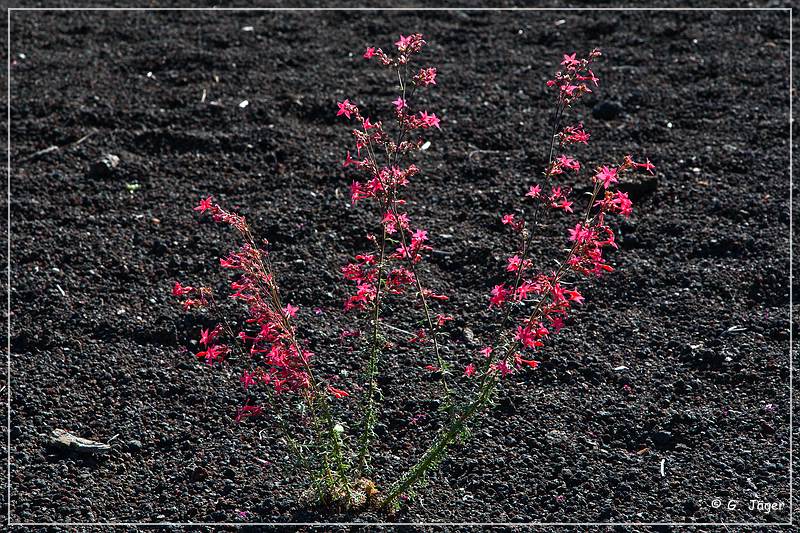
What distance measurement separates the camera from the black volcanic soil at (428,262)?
3221mm

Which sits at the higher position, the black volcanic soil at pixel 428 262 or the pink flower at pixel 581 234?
the pink flower at pixel 581 234

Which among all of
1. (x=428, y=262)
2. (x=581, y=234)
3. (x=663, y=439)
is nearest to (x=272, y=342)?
(x=581, y=234)

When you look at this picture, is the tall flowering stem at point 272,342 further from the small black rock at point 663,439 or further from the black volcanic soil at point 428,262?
the small black rock at point 663,439

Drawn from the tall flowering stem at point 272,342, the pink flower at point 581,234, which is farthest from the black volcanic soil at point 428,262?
the pink flower at point 581,234

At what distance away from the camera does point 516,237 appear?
433 cm

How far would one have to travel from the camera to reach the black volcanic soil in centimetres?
322

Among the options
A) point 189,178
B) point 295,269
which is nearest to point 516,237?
point 295,269

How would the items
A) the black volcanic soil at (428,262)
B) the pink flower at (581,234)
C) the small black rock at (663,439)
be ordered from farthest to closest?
the small black rock at (663,439) < the black volcanic soil at (428,262) < the pink flower at (581,234)

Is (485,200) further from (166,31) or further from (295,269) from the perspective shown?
(166,31)

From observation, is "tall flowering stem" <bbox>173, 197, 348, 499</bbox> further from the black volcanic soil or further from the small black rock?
the small black rock

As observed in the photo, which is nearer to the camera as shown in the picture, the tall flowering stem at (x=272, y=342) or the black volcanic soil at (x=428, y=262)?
the tall flowering stem at (x=272, y=342)

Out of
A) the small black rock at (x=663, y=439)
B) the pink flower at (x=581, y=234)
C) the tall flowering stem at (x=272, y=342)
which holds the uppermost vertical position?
the pink flower at (x=581, y=234)

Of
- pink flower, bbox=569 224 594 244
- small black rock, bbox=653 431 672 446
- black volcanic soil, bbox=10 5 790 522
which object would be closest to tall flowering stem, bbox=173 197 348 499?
black volcanic soil, bbox=10 5 790 522

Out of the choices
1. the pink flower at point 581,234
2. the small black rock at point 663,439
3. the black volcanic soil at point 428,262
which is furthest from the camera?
the small black rock at point 663,439
